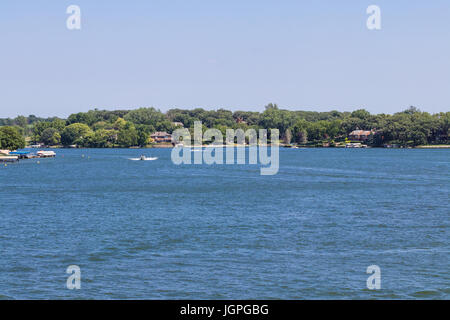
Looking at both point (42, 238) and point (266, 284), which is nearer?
point (266, 284)

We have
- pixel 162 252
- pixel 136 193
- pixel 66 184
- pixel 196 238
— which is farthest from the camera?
pixel 66 184

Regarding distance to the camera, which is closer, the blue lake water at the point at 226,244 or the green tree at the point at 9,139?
the blue lake water at the point at 226,244

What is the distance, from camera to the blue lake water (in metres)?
28.5

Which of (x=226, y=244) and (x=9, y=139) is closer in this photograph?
(x=226, y=244)

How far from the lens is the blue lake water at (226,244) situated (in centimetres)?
2850

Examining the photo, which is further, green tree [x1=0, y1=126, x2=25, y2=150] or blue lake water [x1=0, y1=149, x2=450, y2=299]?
green tree [x1=0, y1=126, x2=25, y2=150]

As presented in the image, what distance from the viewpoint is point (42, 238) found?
136 ft

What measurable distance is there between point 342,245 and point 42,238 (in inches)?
868

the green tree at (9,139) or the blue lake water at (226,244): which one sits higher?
the green tree at (9,139)

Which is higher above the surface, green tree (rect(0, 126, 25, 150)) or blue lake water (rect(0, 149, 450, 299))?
green tree (rect(0, 126, 25, 150))

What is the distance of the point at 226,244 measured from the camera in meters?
38.9

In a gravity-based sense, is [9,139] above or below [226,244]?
above
